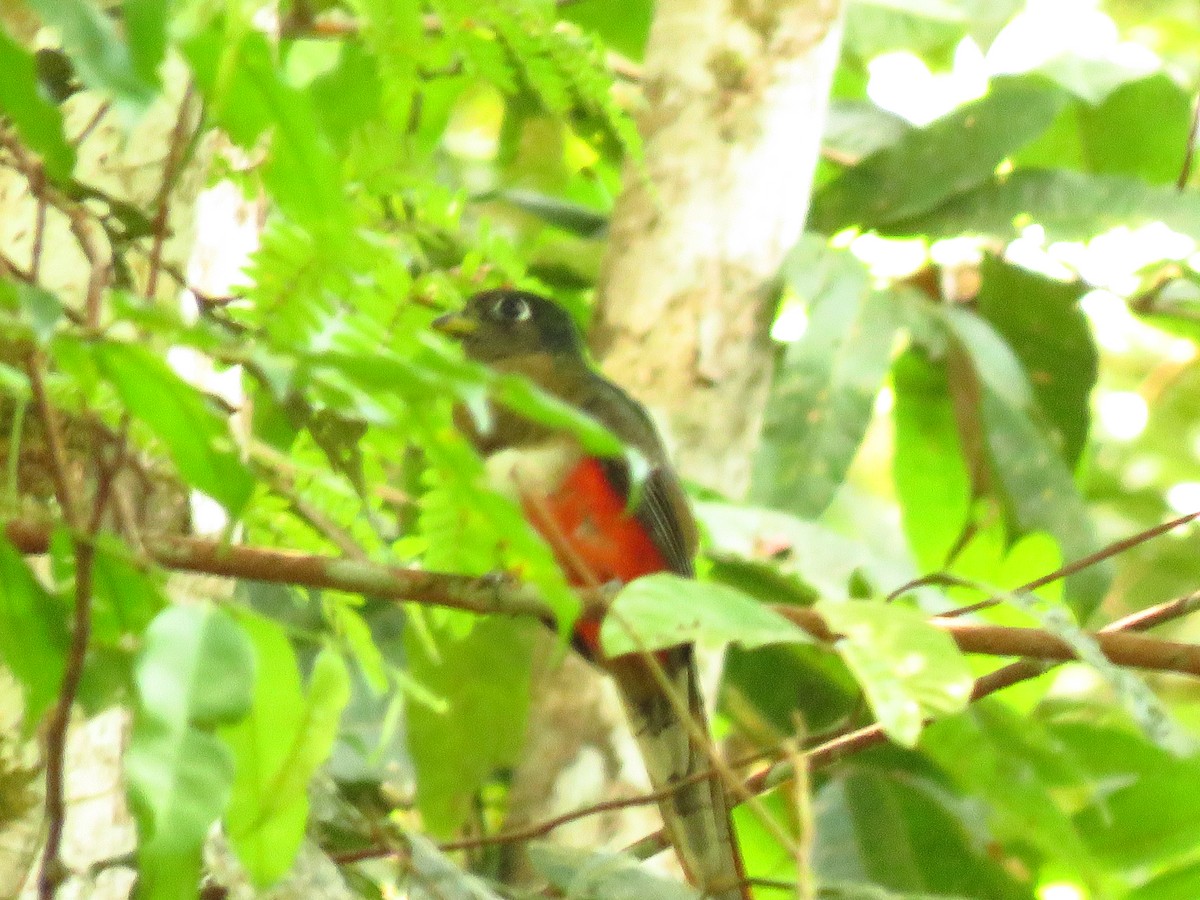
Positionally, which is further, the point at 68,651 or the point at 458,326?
the point at 458,326

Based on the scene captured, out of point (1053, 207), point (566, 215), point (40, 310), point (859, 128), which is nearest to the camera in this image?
point (40, 310)

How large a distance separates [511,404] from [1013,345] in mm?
3106

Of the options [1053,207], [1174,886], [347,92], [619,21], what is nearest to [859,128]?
[1053,207]

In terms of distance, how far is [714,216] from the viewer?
3383 mm

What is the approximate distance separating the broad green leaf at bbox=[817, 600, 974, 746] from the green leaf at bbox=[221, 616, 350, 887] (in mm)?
546

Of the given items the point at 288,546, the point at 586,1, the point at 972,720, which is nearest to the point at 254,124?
the point at 288,546

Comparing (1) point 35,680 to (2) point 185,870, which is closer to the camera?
(2) point 185,870

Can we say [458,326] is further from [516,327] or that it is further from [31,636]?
[31,636]

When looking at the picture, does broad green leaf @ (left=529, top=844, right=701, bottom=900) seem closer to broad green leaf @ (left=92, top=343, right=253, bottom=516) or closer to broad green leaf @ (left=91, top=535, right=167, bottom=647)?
broad green leaf @ (left=91, top=535, right=167, bottom=647)

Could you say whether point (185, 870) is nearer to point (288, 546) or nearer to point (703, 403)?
point (288, 546)

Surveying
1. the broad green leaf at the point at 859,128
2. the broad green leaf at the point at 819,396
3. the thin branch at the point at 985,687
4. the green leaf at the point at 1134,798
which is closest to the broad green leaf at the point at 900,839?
the green leaf at the point at 1134,798

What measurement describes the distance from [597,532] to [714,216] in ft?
2.57

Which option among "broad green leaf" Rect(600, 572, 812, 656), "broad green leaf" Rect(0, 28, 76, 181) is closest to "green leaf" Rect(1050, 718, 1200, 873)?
"broad green leaf" Rect(600, 572, 812, 656)

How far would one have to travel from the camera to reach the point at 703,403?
10.7 ft
